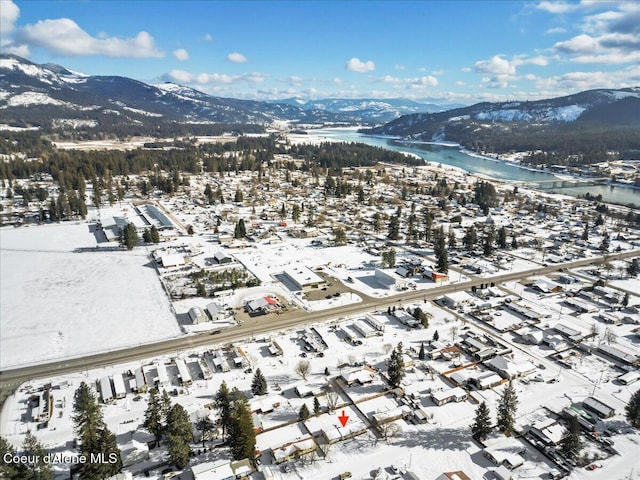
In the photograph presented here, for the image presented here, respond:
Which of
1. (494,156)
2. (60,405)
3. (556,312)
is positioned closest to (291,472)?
(60,405)

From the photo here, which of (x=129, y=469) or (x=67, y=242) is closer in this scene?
(x=129, y=469)

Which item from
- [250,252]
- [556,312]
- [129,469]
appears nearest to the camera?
[129,469]

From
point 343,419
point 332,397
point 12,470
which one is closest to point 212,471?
point 343,419

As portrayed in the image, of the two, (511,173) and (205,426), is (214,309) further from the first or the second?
(511,173)

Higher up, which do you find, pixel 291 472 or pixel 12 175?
pixel 12 175

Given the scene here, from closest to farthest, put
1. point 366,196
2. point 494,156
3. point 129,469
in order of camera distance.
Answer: point 129,469 < point 366,196 < point 494,156

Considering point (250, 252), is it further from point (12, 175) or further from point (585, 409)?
point (12, 175)

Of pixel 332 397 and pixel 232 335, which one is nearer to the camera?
pixel 332 397
